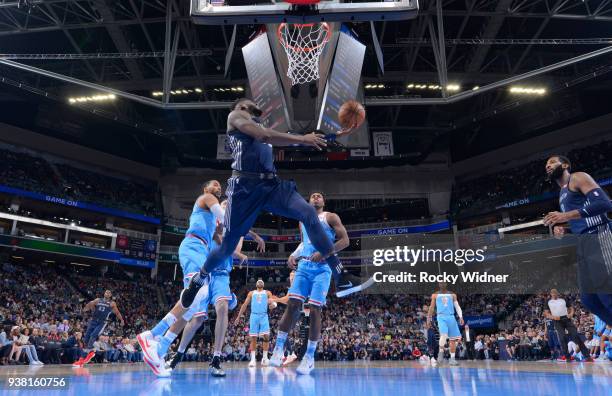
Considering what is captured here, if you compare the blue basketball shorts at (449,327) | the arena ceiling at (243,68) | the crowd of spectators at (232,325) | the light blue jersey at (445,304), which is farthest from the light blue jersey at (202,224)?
the arena ceiling at (243,68)

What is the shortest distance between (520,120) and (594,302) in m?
29.8

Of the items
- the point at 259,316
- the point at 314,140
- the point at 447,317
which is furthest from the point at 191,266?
the point at 447,317

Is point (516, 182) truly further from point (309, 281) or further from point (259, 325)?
point (309, 281)

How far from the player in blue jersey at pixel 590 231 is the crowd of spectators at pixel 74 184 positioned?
103ft

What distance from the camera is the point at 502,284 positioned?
1155 inches

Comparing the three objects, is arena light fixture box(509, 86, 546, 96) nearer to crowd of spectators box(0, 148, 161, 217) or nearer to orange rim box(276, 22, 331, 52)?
orange rim box(276, 22, 331, 52)

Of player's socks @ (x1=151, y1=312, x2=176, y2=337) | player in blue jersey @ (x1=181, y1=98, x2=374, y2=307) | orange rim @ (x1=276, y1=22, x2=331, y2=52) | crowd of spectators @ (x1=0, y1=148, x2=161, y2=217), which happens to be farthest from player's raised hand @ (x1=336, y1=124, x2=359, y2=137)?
crowd of spectators @ (x1=0, y1=148, x2=161, y2=217)

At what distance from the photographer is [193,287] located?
4910 mm

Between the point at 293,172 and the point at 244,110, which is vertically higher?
the point at 293,172

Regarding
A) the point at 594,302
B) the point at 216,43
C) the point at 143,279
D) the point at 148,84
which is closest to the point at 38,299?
the point at 143,279

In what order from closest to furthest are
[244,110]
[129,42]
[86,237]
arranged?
[244,110]
[129,42]
[86,237]

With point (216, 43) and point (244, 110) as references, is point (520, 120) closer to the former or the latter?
point (216, 43)

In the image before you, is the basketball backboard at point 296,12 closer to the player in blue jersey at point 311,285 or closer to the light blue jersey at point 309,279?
the player in blue jersey at point 311,285

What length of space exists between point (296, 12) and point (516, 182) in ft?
91.9
